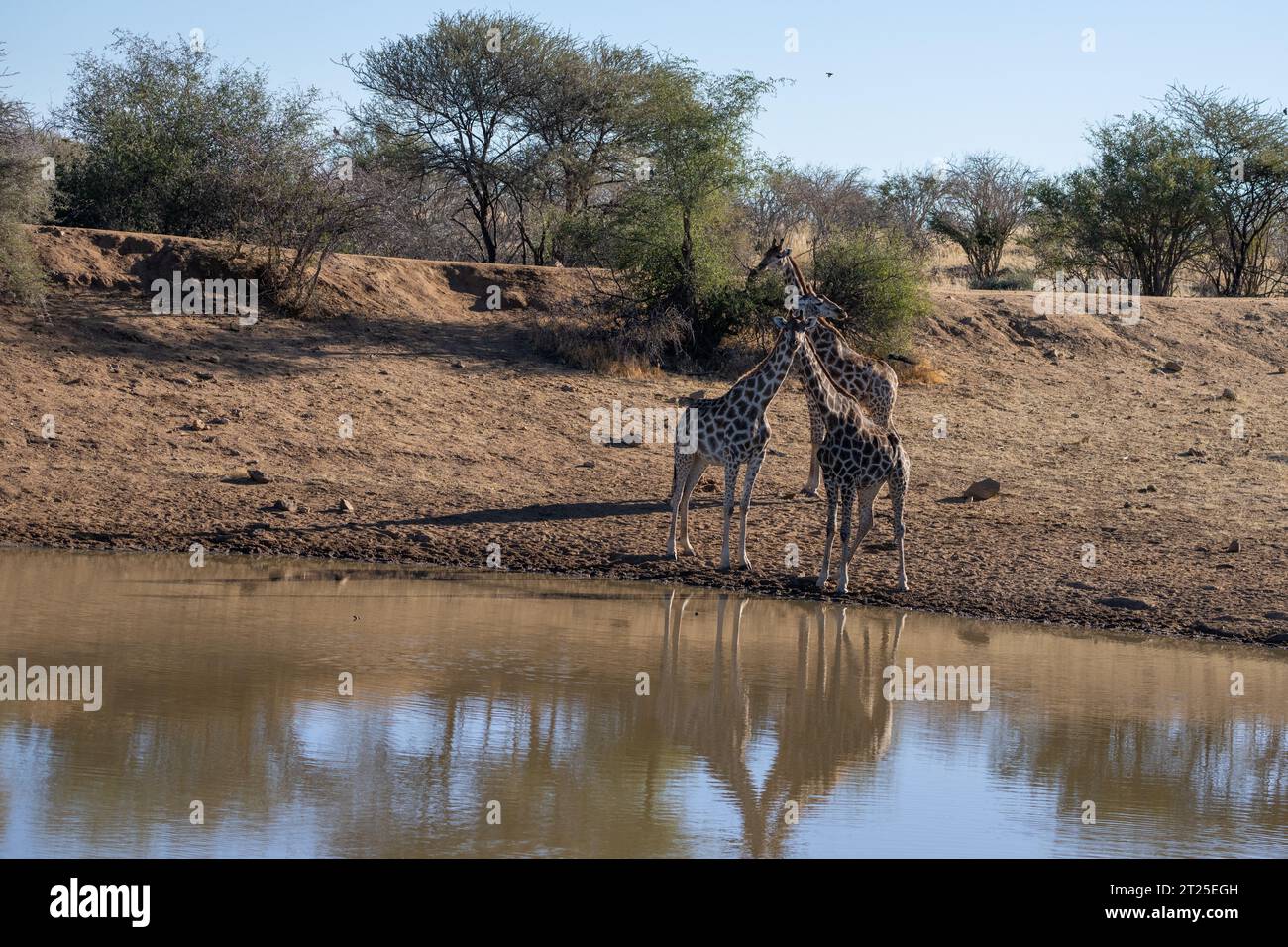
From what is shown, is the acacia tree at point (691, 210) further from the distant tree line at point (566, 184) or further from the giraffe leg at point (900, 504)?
the giraffe leg at point (900, 504)

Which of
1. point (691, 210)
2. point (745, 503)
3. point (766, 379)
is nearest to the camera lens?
point (745, 503)

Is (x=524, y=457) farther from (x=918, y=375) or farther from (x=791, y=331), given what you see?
(x=918, y=375)

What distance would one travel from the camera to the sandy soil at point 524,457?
13.3 m

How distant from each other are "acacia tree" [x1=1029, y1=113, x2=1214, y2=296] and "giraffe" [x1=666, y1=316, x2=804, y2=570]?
1868 cm

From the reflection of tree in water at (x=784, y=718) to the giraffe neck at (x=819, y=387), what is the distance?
212 cm

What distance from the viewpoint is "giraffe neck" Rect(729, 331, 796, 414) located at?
13.5 meters

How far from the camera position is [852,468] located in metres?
12.6

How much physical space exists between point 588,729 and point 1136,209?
24.6 m

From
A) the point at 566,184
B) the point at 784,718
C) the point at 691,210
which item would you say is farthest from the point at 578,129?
the point at 784,718

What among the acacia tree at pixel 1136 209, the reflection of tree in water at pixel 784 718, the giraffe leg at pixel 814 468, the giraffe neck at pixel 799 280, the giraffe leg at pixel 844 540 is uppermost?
the acacia tree at pixel 1136 209

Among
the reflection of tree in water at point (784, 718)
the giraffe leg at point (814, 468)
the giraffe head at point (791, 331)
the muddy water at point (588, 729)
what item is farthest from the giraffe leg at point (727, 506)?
the reflection of tree in water at point (784, 718)

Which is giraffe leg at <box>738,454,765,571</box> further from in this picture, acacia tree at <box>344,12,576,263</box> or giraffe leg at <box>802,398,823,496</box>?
acacia tree at <box>344,12,576,263</box>
